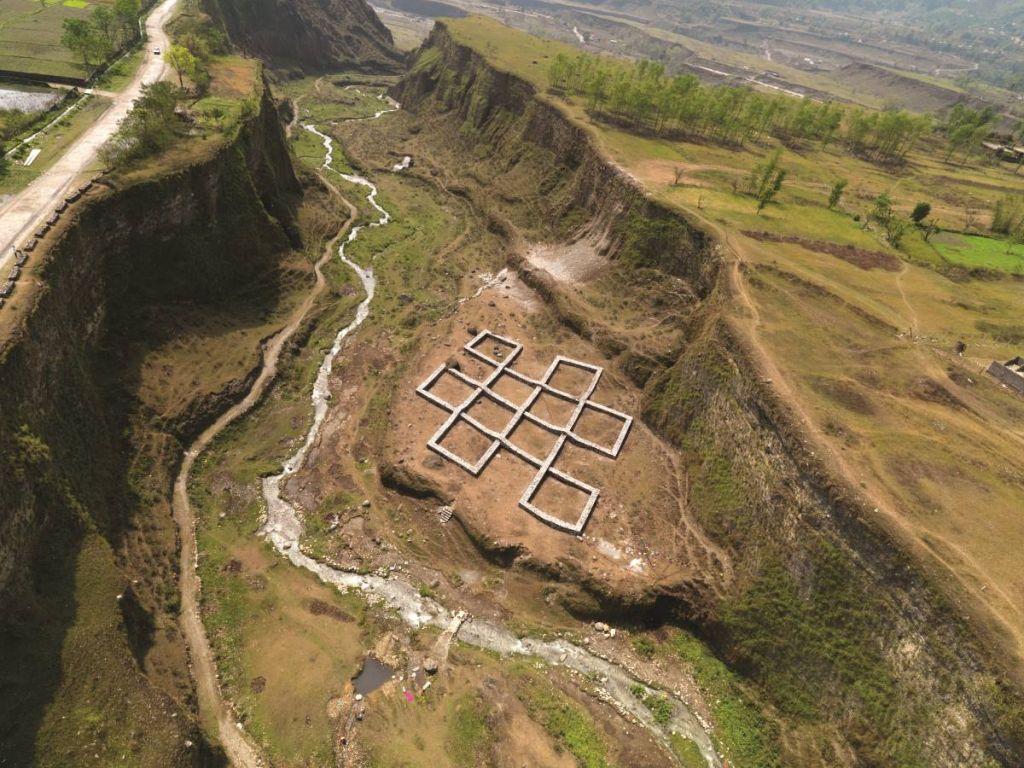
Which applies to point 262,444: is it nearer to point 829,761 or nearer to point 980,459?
point 829,761

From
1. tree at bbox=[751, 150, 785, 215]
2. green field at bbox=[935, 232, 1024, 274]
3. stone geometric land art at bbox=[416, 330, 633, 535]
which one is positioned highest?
tree at bbox=[751, 150, 785, 215]

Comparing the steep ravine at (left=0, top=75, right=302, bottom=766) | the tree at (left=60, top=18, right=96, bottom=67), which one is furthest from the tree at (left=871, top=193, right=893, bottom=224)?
the tree at (left=60, top=18, right=96, bottom=67)

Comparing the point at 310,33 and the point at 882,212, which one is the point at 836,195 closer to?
the point at 882,212

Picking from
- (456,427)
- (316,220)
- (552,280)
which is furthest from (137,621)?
(316,220)

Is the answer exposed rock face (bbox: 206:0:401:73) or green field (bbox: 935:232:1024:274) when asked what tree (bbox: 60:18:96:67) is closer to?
exposed rock face (bbox: 206:0:401:73)

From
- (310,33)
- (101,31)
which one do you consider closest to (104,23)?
(101,31)

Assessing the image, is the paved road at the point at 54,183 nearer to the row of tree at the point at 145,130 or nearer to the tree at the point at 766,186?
the row of tree at the point at 145,130

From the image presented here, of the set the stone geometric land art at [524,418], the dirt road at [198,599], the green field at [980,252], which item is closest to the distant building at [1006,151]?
the green field at [980,252]
